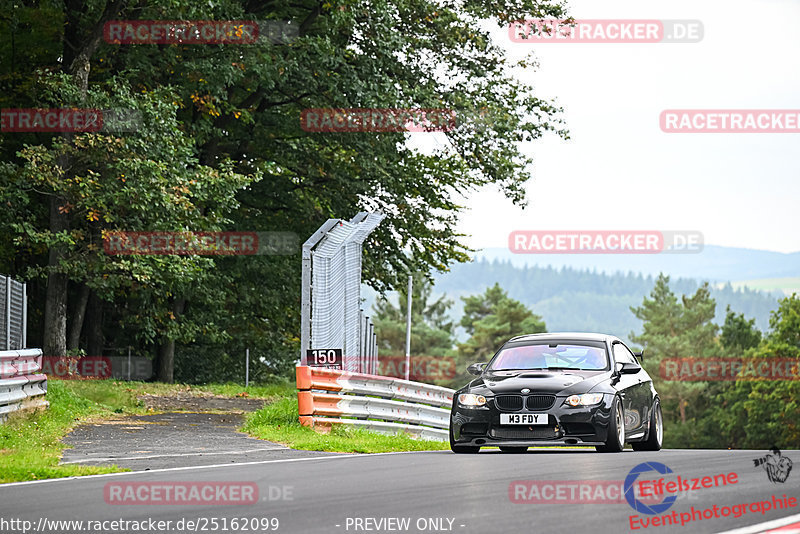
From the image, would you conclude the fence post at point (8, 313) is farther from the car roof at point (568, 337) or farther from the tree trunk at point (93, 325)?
the tree trunk at point (93, 325)

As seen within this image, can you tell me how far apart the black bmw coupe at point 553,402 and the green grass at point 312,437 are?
5.08ft

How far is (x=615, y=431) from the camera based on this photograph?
43.1ft

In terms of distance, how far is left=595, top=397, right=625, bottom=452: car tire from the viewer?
42.9ft

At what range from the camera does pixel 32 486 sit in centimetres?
977

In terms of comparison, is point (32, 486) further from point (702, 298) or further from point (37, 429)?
point (702, 298)

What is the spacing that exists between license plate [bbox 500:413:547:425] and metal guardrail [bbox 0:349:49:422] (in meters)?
6.62

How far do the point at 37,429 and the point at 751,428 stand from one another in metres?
79.8

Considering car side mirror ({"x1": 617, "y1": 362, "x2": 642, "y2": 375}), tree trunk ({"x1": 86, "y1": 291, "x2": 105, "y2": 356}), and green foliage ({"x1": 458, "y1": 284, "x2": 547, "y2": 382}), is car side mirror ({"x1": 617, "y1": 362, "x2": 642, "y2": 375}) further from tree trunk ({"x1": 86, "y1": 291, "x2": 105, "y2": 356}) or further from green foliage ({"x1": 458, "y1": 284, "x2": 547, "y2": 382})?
green foliage ({"x1": 458, "y1": 284, "x2": 547, "y2": 382})

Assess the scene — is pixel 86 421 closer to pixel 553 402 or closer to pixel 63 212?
pixel 553 402

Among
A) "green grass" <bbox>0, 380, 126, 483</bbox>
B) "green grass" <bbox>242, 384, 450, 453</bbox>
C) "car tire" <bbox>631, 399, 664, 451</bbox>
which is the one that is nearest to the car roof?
"car tire" <bbox>631, 399, 664, 451</bbox>

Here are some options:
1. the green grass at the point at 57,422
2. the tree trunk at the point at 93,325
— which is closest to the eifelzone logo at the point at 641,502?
the green grass at the point at 57,422

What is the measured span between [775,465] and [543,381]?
2760mm

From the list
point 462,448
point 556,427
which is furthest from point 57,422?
point 556,427

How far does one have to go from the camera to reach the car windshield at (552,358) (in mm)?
14219
